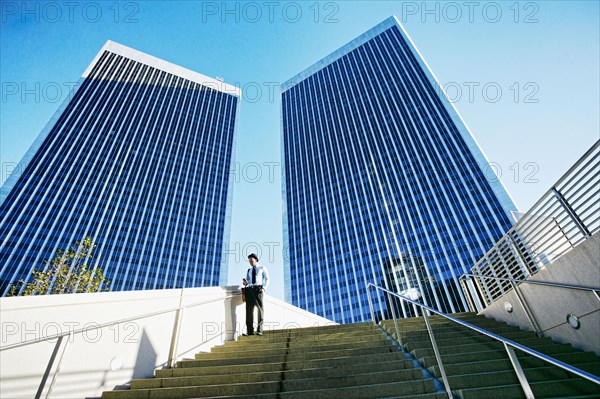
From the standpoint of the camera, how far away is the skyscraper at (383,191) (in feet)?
187

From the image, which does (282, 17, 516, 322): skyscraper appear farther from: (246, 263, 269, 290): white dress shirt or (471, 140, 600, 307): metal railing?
(246, 263, 269, 290): white dress shirt

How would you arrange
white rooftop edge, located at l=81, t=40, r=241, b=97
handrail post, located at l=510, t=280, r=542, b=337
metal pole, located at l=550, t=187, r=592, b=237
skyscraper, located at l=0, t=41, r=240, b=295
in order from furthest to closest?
white rooftop edge, located at l=81, t=40, r=241, b=97
skyscraper, located at l=0, t=41, r=240, b=295
handrail post, located at l=510, t=280, r=542, b=337
metal pole, located at l=550, t=187, r=592, b=237

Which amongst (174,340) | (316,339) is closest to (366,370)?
(316,339)

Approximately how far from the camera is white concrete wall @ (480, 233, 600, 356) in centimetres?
420

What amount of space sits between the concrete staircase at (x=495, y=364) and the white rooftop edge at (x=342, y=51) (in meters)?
101

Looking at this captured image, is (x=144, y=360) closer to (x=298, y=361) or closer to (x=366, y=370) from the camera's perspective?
(x=298, y=361)

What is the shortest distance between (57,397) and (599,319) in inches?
272

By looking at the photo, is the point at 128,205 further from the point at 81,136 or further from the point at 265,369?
the point at 265,369

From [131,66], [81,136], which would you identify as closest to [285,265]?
[81,136]

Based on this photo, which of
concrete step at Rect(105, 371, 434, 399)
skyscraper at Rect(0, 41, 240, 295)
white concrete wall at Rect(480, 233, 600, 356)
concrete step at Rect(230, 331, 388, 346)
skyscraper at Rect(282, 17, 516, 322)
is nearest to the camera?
concrete step at Rect(105, 371, 434, 399)

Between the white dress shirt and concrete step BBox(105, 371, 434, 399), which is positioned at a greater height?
the white dress shirt

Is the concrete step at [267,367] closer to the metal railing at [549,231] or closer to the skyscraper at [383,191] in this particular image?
the metal railing at [549,231]

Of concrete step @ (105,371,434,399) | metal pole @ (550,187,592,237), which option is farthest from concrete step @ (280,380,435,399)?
metal pole @ (550,187,592,237)

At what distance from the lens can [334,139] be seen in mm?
84125
